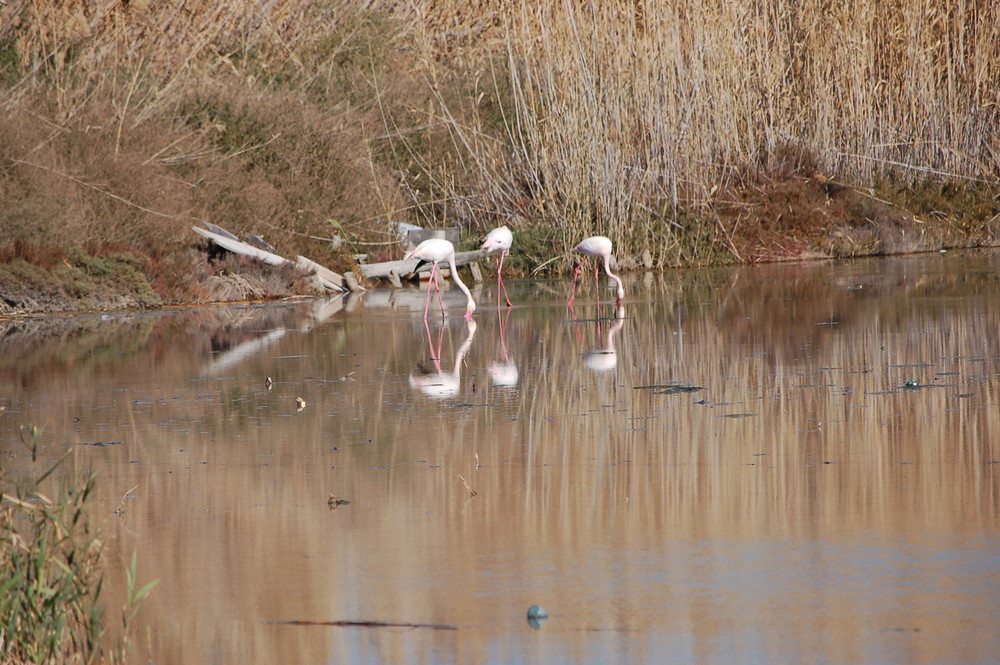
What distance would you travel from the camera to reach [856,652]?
12.2 ft

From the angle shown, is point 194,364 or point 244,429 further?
point 194,364

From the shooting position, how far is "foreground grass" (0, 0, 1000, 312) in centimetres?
1783

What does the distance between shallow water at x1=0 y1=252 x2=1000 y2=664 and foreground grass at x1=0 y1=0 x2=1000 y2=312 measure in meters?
6.34

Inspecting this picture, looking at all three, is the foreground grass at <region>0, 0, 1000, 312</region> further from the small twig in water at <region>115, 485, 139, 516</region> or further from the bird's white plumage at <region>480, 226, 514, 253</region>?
the small twig in water at <region>115, 485, 139, 516</region>

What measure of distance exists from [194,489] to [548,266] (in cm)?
1492

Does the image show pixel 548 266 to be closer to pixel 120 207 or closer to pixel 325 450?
pixel 120 207

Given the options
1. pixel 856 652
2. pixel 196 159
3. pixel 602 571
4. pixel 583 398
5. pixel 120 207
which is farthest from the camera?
pixel 196 159

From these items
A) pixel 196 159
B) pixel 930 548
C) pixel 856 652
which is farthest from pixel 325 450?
pixel 196 159

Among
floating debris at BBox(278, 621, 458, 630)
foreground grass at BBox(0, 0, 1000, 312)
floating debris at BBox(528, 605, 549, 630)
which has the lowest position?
floating debris at BBox(278, 621, 458, 630)

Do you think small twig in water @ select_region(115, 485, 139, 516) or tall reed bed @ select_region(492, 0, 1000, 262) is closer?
small twig in water @ select_region(115, 485, 139, 516)

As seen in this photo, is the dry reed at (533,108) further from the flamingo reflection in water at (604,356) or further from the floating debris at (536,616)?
the floating debris at (536,616)

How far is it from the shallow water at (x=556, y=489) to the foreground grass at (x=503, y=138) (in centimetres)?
634

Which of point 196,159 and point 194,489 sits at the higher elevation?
point 196,159

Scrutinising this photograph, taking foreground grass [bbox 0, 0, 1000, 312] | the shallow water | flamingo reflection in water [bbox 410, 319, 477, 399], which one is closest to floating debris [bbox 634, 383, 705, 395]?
the shallow water
